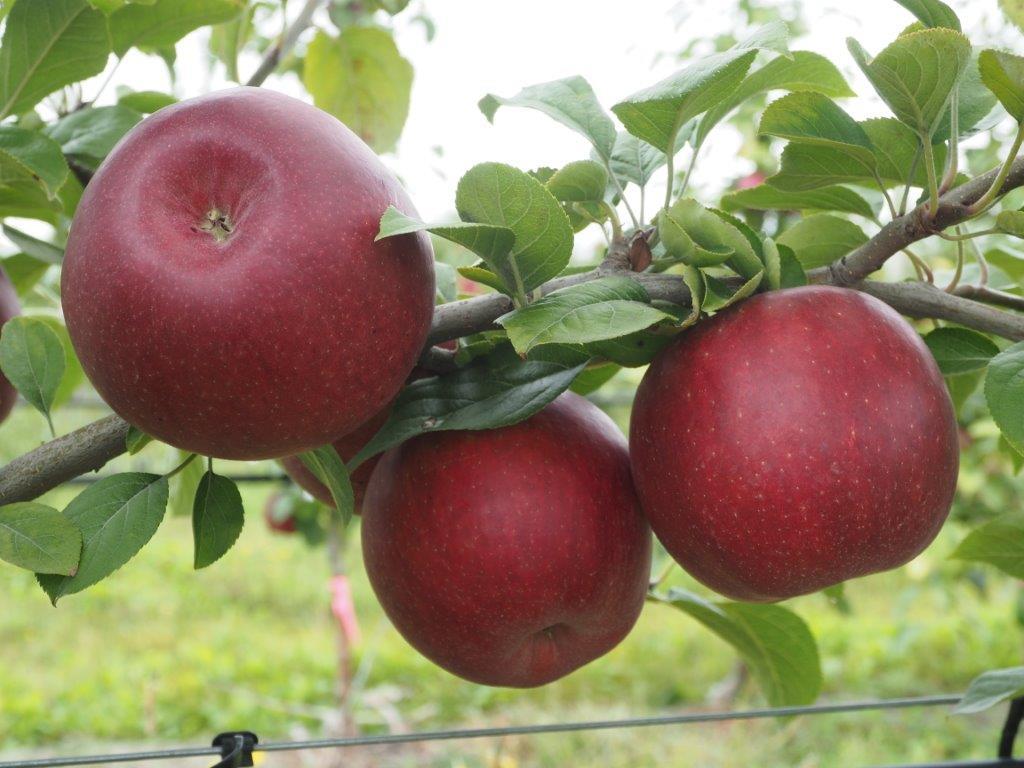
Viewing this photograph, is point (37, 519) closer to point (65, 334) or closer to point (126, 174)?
point (126, 174)

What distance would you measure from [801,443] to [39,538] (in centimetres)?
39

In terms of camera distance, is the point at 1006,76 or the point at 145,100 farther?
the point at 145,100

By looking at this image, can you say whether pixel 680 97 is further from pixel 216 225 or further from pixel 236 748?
pixel 236 748

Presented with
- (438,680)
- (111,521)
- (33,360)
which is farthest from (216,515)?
(438,680)

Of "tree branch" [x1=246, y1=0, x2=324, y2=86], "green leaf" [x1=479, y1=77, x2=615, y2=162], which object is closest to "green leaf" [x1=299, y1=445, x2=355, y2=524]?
"green leaf" [x1=479, y1=77, x2=615, y2=162]

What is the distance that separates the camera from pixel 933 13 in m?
0.54

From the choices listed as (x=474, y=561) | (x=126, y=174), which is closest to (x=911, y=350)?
(x=474, y=561)

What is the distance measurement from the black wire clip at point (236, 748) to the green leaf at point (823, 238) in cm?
44

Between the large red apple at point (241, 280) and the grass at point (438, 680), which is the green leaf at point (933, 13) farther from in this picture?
the grass at point (438, 680)

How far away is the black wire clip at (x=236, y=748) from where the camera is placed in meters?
0.56

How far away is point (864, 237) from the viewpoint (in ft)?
2.08

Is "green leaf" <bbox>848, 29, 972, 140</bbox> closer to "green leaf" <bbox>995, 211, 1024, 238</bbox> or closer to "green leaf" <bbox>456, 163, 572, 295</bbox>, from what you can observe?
"green leaf" <bbox>995, 211, 1024, 238</bbox>

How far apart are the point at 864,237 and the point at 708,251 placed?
17 centimetres

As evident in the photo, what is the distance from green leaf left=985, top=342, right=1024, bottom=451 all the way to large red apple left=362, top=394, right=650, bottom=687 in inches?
8.2
